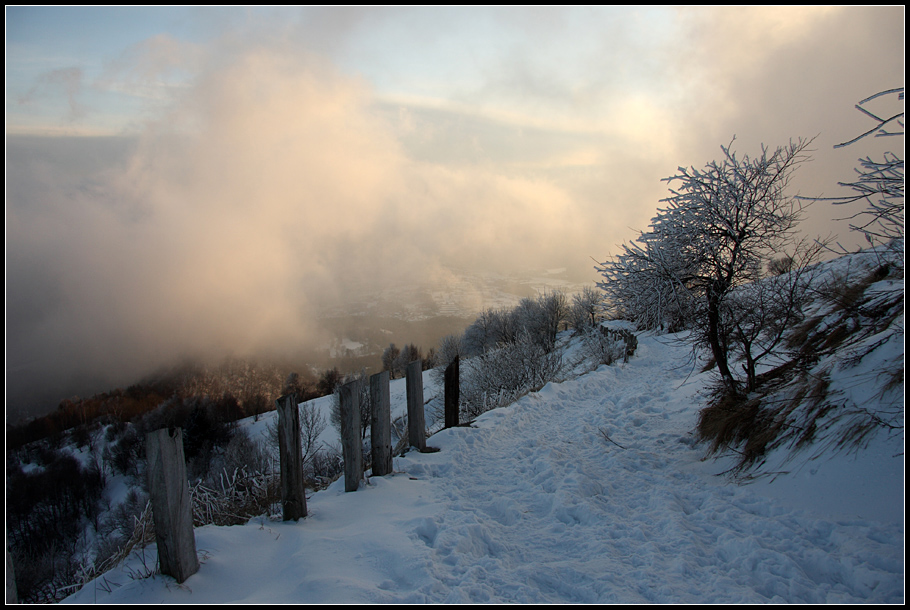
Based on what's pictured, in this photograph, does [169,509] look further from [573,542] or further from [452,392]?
[452,392]

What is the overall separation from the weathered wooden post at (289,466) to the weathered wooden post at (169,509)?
1.12 m

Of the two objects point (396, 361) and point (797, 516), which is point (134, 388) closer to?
point (396, 361)

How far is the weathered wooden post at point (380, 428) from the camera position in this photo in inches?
230

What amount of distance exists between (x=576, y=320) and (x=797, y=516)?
48.3 m

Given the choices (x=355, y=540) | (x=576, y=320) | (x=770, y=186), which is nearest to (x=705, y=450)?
(x=770, y=186)

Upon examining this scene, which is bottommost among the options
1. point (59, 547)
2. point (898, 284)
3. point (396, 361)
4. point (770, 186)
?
point (59, 547)

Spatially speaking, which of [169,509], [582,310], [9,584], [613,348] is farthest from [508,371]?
[582,310]

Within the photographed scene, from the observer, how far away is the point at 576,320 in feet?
167

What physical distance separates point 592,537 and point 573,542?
0.22 meters

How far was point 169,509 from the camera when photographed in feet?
10.3

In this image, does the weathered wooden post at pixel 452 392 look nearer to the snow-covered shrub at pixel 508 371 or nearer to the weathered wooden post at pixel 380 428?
the weathered wooden post at pixel 380 428

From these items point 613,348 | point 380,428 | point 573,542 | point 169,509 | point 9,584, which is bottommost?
point 573,542

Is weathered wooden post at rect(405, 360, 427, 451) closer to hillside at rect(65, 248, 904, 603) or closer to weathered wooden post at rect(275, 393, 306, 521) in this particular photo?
hillside at rect(65, 248, 904, 603)

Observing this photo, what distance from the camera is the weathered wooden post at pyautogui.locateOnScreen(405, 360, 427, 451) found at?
261 inches
